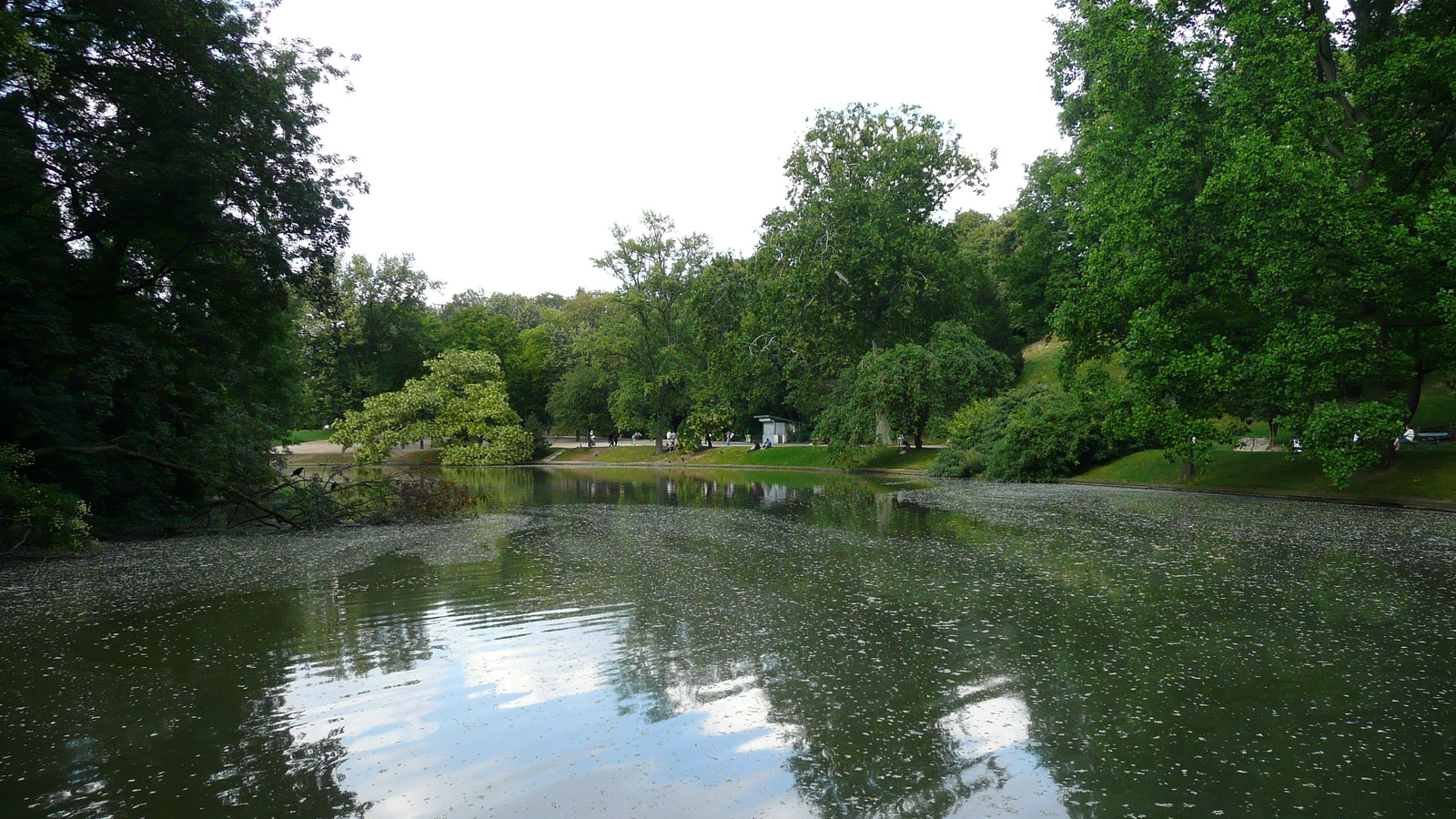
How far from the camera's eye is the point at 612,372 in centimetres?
6712

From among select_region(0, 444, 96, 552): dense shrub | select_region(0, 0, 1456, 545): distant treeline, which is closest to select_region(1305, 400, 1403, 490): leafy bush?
select_region(0, 0, 1456, 545): distant treeline

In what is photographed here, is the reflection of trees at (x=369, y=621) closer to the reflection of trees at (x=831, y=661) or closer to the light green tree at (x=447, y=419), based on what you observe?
the reflection of trees at (x=831, y=661)

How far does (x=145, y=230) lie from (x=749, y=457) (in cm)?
4172

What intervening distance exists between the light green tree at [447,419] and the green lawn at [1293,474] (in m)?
38.3

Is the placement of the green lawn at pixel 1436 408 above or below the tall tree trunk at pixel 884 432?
below

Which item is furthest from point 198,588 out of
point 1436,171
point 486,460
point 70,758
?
point 486,460

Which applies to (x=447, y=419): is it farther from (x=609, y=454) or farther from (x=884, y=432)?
(x=884, y=432)

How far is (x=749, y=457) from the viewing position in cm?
5662

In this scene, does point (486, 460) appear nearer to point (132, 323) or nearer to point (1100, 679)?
point (132, 323)

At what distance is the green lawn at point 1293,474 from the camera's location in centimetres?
2159

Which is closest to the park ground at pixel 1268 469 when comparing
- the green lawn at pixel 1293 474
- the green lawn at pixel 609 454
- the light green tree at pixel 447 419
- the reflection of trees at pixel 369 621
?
the green lawn at pixel 1293 474

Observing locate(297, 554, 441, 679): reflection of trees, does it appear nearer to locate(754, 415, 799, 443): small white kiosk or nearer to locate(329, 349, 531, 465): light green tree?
locate(329, 349, 531, 465): light green tree

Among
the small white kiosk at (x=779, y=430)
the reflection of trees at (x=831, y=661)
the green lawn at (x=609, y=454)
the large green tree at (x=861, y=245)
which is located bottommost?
the reflection of trees at (x=831, y=661)

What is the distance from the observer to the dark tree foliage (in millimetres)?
15766
